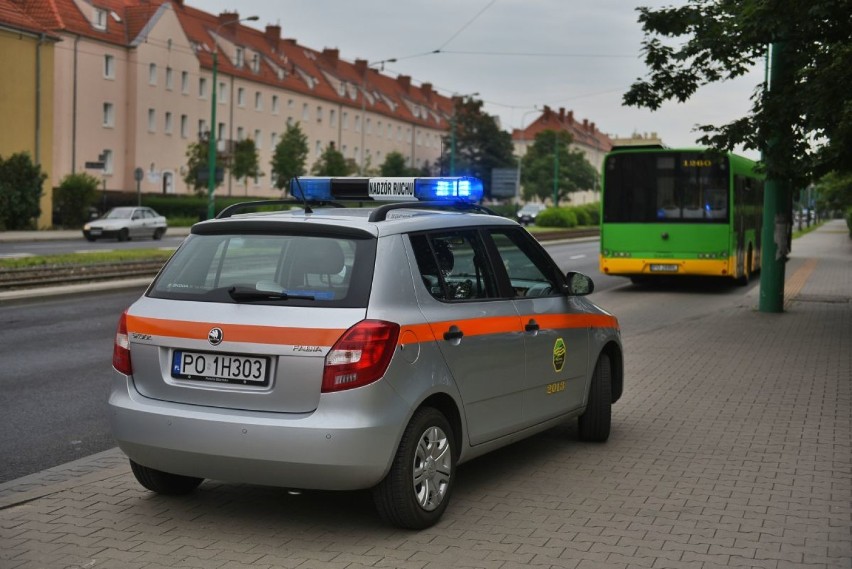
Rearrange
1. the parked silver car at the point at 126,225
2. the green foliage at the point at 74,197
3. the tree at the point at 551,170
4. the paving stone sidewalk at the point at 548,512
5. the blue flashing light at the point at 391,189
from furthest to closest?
the tree at the point at 551,170
the green foliage at the point at 74,197
the parked silver car at the point at 126,225
the blue flashing light at the point at 391,189
the paving stone sidewalk at the point at 548,512

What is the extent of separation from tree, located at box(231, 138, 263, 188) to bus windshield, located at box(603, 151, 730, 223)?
44142 mm

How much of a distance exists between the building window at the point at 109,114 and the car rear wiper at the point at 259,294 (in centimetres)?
5982

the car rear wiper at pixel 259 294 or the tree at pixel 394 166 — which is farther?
the tree at pixel 394 166

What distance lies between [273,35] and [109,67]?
1108 inches

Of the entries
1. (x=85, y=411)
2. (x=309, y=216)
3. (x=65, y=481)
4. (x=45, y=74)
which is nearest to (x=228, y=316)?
(x=309, y=216)

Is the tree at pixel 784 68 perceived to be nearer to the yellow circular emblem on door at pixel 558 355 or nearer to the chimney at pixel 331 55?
the yellow circular emblem on door at pixel 558 355

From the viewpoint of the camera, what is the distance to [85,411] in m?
9.06

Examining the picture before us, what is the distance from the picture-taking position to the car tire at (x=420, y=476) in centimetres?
539

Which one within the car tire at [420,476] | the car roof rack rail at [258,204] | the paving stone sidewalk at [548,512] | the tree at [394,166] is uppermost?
the tree at [394,166]

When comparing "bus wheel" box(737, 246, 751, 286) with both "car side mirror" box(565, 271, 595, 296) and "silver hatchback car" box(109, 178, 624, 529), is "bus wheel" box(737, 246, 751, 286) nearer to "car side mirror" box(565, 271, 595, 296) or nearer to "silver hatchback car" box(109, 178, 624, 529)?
"car side mirror" box(565, 271, 595, 296)

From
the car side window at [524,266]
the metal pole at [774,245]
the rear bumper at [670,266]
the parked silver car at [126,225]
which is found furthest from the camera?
the parked silver car at [126,225]

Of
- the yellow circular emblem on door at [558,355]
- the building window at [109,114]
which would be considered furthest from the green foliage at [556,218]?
the yellow circular emblem on door at [558,355]

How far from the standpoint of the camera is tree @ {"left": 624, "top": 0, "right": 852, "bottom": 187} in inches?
547

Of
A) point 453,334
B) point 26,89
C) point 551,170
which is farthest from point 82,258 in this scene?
point 551,170
